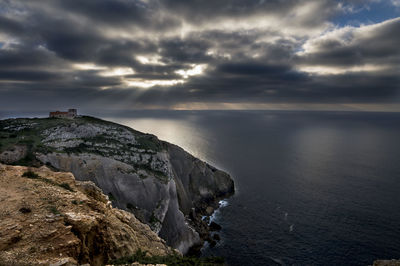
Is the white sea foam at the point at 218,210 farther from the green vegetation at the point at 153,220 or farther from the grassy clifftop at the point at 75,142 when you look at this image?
the green vegetation at the point at 153,220

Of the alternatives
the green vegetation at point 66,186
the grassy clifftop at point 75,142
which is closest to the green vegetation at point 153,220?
the grassy clifftop at point 75,142

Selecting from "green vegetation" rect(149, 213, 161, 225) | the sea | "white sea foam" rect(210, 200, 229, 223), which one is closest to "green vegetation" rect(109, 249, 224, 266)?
"green vegetation" rect(149, 213, 161, 225)

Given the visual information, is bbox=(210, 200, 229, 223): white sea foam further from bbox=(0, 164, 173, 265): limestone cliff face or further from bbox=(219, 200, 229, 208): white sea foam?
bbox=(0, 164, 173, 265): limestone cliff face

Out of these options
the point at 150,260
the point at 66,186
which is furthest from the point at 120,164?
the point at 150,260

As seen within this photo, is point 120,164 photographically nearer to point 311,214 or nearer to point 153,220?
point 153,220

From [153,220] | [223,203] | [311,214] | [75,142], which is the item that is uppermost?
[75,142]

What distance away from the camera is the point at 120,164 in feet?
177

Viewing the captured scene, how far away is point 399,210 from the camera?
209 feet

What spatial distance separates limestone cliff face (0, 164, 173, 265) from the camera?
45.3 feet

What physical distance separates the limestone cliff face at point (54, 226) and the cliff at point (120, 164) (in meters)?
24.3

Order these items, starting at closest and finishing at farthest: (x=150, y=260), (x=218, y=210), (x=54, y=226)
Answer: (x=54, y=226) → (x=150, y=260) → (x=218, y=210)

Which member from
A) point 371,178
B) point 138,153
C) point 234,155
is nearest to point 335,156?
point 371,178

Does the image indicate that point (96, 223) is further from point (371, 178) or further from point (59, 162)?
point (371, 178)

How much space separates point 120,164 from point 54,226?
39.1 meters
